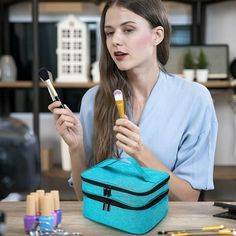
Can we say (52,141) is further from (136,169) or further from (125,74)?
(136,169)

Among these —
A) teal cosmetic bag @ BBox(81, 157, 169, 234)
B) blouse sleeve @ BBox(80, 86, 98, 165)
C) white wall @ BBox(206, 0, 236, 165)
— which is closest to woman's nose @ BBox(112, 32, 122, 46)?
blouse sleeve @ BBox(80, 86, 98, 165)

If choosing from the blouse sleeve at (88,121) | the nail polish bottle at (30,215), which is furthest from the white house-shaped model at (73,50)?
the nail polish bottle at (30,215)

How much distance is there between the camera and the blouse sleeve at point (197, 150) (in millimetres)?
1378

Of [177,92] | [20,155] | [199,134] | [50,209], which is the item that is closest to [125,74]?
[177,92]

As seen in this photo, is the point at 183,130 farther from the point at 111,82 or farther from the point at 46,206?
the point at 46,206

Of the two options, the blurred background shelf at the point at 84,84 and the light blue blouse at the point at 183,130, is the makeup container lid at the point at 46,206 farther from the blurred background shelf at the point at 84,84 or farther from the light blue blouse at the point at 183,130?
the blurred background shelf at the point at 84,84

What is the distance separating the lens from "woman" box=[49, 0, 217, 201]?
1350 millimetres

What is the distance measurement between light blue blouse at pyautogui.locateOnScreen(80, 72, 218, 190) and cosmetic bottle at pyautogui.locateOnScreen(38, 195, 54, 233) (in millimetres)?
540

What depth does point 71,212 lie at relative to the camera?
105cm

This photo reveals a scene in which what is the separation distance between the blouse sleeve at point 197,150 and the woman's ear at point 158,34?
8.1 inches

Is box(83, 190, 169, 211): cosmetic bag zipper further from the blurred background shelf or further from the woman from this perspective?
the blurred background shelf

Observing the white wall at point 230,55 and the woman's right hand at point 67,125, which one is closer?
the woman's right hand at point 67,125

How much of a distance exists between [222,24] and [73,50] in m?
0.83

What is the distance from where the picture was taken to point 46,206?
2.89 feet
